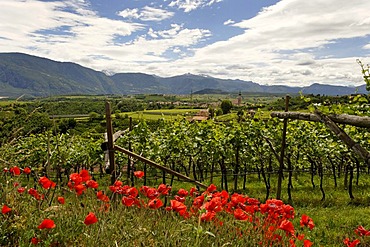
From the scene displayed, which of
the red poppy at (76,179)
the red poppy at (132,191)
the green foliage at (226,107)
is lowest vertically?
the green foliage at (226,107)

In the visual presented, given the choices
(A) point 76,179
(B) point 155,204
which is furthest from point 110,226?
(A) point 76,179

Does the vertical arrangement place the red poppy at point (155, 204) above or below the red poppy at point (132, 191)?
below

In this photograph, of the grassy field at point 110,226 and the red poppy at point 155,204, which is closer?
the grassy field at point 110,226

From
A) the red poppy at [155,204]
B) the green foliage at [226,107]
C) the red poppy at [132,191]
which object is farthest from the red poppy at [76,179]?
the green foliage at [226,107]

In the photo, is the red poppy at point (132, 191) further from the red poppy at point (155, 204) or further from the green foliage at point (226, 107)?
the green foliage at point (226, 107)

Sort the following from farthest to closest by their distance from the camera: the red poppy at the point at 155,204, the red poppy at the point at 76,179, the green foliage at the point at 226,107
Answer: the green foliage at the point at 226,107 → the red poppy at the point at 76,179 → the red poppy at the point at 155,204

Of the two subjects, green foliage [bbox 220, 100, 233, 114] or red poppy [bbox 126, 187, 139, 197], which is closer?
red poppy [bbox 126, 187, 139, 197]

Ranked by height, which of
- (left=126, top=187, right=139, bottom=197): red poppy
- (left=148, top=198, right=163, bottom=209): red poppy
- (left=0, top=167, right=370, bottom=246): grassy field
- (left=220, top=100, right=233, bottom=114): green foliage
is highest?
(left=126, top=187, right=139, bottom=197): red poppy

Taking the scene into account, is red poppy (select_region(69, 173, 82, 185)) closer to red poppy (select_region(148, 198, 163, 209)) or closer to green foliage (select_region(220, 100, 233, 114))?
red poppy (select_region(148, 198, 163, 209))

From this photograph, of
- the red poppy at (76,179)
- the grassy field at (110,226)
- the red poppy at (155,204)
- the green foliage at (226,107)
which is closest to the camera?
the grassy field at (110,226)

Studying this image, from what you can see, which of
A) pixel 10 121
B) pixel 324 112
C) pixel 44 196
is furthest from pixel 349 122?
pixel 10 121

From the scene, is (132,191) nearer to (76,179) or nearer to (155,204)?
(155,204)

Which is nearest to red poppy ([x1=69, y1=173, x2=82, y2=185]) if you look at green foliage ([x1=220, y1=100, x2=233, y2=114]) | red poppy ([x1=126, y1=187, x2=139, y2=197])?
red poppy ([x1=126, y1=187, x2=139, y2=197])

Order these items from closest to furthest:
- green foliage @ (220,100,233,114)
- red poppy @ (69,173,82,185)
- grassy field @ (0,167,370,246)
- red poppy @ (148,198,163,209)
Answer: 1. grassy field @ (0,167,370,246)
2. red poppy @ (148,198,163,209)
3. red poppy @ (69,173,82,185)
4. green foliage @ (220,100,233,114)
